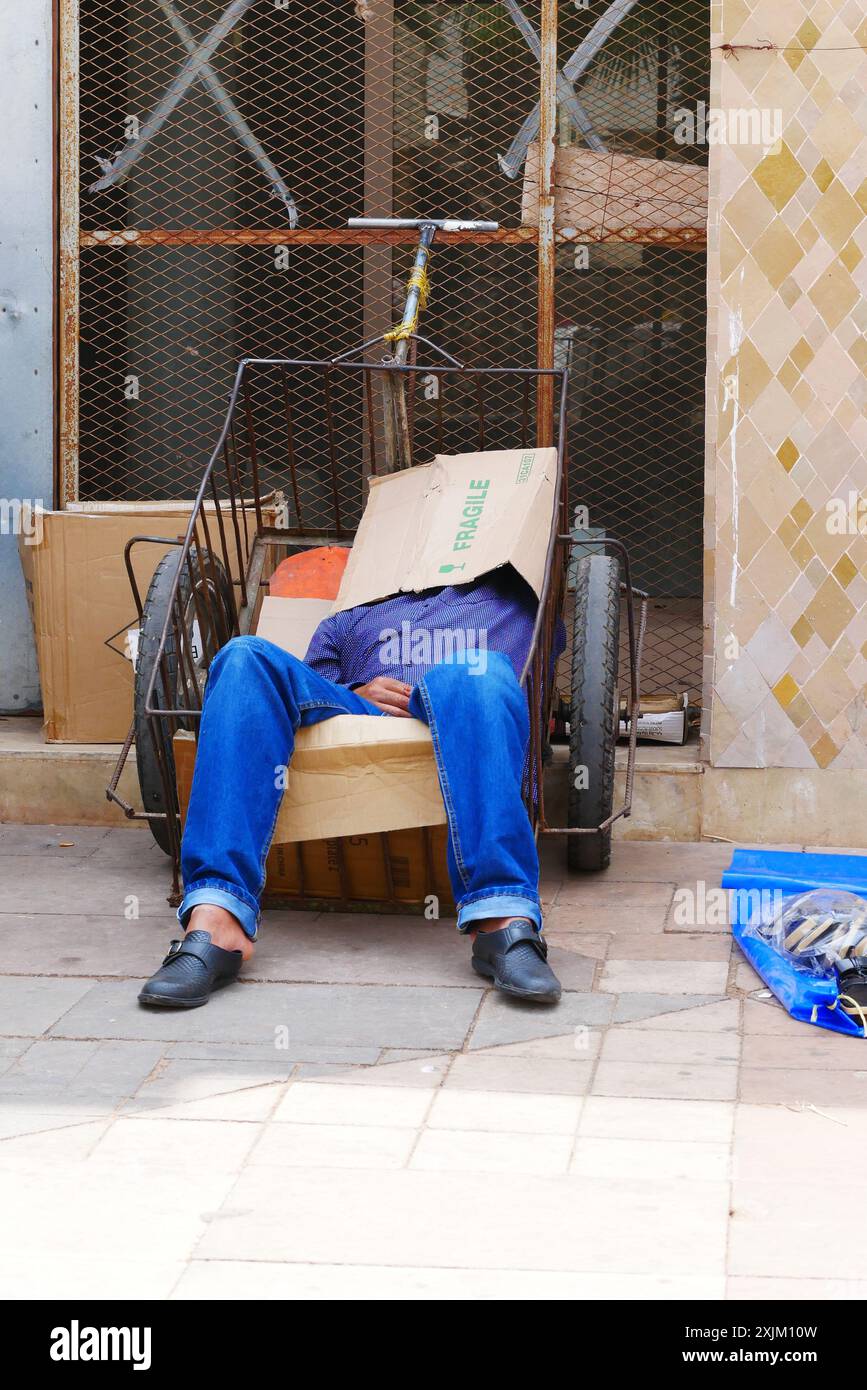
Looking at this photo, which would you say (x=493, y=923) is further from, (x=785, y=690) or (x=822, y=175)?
(x=822, y=175)

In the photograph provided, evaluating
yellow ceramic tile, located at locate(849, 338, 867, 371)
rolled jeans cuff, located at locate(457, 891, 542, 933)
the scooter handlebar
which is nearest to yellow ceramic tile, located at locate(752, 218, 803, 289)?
yellow ceramic tile, located at locate(849, 338, 867, 371)

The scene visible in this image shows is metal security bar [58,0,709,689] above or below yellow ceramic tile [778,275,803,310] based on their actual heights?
above

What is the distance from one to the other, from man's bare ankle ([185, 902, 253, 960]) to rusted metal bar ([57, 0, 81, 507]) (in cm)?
232

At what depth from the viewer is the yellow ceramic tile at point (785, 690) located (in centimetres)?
470

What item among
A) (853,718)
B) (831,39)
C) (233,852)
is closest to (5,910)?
(233,852)

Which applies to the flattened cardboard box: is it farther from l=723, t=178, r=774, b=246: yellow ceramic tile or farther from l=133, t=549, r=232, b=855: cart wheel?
l=723, t=178, r=774, b=246: yellow ceramic tile

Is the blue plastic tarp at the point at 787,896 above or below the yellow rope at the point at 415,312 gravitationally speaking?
below

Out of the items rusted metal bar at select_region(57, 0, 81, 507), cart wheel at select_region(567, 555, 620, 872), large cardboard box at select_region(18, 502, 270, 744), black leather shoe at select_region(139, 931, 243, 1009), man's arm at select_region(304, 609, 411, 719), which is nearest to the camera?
black leather shoe at select_region(139, 931, 243, 1009)

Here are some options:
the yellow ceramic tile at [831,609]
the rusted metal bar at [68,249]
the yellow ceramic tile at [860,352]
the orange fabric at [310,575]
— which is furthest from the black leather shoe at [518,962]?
the rusted metal bar at [68,249]

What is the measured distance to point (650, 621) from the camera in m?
6.41

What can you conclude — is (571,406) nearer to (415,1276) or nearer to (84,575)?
(84,575)

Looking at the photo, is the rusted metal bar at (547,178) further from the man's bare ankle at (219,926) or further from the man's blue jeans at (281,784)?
the man's bare ankle at (219,926)

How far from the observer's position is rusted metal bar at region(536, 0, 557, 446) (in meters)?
5.20

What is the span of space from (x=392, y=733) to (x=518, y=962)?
2.08ft
